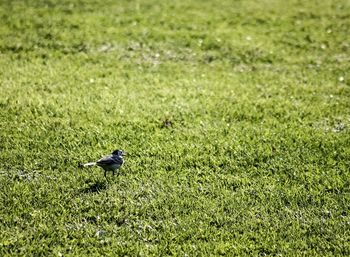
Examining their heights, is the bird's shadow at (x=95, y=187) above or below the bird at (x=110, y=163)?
below

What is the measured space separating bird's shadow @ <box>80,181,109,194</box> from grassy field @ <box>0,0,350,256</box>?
27 millimetres

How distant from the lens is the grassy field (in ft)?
20.0

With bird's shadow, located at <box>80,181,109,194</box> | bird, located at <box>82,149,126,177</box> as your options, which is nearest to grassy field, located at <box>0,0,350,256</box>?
bird's shadow, located at <box>80,181,109,194</box>

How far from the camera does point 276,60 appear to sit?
11.9 m

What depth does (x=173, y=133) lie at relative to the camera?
840 centimetres

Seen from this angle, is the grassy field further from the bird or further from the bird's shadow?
the bird

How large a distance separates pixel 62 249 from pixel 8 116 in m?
3.73

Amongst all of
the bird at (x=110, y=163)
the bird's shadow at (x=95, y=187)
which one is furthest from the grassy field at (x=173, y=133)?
the bird at (x=110, y=163)

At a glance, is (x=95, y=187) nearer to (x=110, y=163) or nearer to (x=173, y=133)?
(x=110, y=163)

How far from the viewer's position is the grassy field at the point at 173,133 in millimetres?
6102

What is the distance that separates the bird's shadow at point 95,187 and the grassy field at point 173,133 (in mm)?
27

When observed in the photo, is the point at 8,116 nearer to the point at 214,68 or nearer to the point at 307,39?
the point at 214,68

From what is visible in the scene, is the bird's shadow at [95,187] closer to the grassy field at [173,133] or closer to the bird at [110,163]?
the grassy field at [173,133]

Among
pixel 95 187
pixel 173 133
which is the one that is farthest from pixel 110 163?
pixel 173 133
